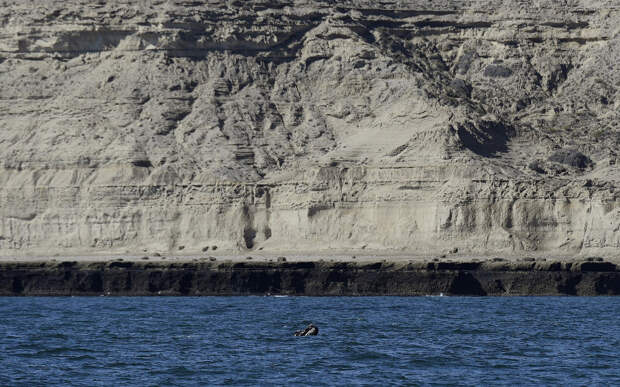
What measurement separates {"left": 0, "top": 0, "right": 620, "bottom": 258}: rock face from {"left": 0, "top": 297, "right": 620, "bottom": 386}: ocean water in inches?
405

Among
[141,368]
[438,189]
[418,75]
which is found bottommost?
[141,368]

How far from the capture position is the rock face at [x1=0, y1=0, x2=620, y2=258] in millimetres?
85625

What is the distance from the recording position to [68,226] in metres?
88.9

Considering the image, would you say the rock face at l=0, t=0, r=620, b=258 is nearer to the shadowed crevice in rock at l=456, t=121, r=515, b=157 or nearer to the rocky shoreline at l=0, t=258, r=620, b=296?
the shadowed crevice in rock at l=456, t=121, r=515, b=157

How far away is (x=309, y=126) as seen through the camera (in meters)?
92.6

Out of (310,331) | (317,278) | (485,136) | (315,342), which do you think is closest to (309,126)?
(485,136)

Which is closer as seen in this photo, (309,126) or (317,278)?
(317,278)

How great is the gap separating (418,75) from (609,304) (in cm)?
2549

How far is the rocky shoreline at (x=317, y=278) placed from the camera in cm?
7731

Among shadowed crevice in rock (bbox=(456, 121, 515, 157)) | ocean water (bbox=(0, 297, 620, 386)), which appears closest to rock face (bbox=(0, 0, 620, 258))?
shadowed crevice in rock (bbox=(456, 121, 515, 157))

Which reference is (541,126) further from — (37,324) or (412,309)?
(37,324)

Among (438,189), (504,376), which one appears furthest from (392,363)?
(438,189)

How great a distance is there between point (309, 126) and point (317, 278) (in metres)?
16.3

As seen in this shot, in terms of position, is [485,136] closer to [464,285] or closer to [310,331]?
[464,285]
